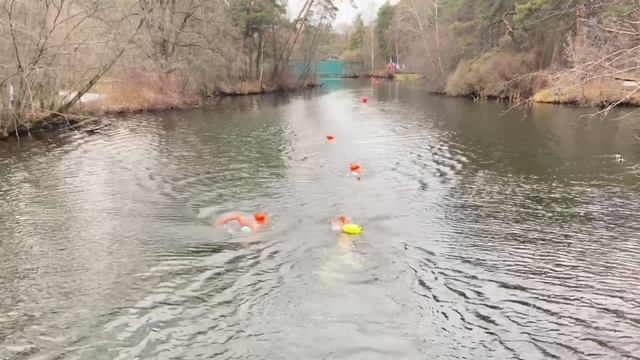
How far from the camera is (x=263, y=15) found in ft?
158

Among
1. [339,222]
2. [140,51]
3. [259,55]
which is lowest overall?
[339,222]

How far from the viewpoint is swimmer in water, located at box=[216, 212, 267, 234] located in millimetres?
11031

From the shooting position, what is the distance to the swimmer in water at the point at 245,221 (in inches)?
434

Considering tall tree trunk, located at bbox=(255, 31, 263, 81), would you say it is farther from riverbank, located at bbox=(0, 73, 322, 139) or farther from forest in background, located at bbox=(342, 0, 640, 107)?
forest in background, located at bbox=(342, 0, 640, 107)

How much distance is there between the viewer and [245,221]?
441 inches

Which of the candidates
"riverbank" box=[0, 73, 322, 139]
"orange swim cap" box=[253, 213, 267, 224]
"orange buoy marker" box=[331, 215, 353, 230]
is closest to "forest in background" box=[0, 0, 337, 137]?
"riverbank" box=[0, 73, 322, 139]

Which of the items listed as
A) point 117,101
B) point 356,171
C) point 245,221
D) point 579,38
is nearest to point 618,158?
point 356,171

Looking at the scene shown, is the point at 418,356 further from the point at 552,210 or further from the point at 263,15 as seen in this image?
the point at 263,15

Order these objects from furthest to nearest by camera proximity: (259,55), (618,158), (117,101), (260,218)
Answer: (259,55), (117,101), (618,158), (260,218)

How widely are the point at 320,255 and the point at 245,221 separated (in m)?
2.16

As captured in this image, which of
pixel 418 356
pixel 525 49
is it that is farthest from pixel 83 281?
pixel 525 49

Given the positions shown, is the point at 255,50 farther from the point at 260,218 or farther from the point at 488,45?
the point at 260,218

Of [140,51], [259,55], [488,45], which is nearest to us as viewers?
[140,51]

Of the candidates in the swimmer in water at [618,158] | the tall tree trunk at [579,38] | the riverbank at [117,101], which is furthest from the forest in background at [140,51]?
the swimmer in water at [618,158]
